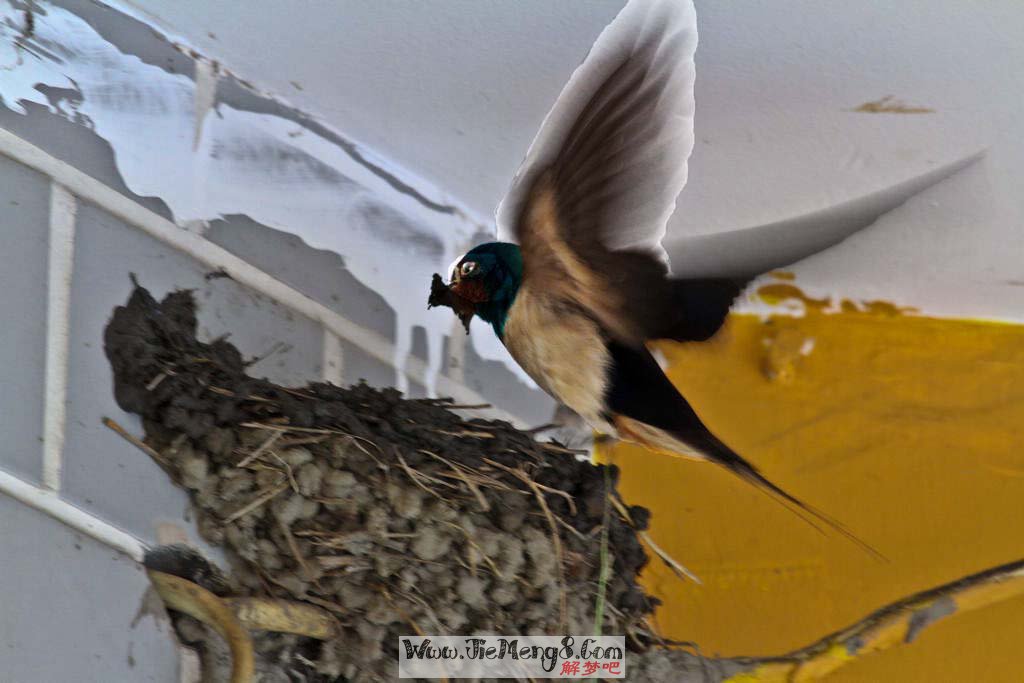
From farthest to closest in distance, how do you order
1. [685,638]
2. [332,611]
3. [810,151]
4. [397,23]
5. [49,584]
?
[685,638] < [810,151] < [397,23] < [332,611] < [49,584]

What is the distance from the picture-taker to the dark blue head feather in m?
1.95

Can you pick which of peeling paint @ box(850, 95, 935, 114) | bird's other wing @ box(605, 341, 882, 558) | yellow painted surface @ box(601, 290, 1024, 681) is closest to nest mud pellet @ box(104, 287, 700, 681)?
bird's other wing @ box(605, 341, 882, 558)

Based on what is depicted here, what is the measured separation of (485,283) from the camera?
6.48ft

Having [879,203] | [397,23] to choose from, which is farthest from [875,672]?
[397,23]

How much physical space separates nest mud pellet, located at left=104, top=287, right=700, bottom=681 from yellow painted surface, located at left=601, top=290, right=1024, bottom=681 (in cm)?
45

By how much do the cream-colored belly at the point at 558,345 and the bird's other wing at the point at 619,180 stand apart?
0.11ft

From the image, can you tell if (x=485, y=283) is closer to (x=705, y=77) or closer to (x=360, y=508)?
(x=360, y=508)

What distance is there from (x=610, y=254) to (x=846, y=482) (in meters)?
1.01

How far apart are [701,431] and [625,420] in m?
0.15

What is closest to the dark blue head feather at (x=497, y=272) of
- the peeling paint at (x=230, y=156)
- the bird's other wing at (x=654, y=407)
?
the bird's other wing at (x=654, y=407)

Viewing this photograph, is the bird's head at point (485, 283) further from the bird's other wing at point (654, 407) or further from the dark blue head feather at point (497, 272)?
the bird's other wing at point (654, 407)

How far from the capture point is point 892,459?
252 cm

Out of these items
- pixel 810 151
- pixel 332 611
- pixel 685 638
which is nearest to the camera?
pixel 332 611

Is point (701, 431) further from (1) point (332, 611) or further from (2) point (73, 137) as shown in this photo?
(2) point (73, 137)
